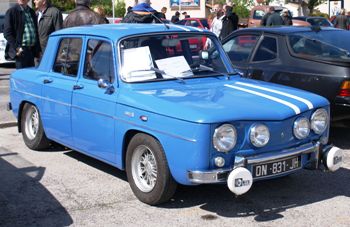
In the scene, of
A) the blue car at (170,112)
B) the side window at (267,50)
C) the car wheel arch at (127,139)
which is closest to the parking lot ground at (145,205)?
the blue car at (170,112)

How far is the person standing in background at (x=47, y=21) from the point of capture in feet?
28.7

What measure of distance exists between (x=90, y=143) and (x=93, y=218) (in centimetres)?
107

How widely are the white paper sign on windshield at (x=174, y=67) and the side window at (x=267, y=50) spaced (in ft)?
7.47

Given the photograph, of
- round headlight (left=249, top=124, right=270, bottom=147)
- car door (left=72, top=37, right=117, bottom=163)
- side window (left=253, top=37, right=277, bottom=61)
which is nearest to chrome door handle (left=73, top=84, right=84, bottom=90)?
car door (left=72, top=37, right=117, bottom=163)

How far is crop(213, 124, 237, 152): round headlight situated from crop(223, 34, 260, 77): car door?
336cm

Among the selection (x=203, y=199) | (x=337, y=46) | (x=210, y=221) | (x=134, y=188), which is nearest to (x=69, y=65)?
(x=134, y=188)

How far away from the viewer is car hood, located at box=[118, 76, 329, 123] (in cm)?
452

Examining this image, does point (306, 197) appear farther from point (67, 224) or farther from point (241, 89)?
point (67, 224)

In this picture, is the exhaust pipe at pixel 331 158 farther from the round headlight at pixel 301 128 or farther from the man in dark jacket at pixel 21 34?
the man in dark jacket at pixel 21 34

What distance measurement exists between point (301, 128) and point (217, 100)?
790 mm

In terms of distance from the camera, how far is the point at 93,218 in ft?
15.6

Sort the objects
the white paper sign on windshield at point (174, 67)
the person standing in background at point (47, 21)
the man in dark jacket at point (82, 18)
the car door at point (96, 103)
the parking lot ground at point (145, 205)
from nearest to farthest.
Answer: the parking lot ground at point (145, 205), the car door at point (96, 103), the white paper sign on windshield at point (174, 67), the man in dark jacket at point (82, 18), the person standing in background at point (47, 21)

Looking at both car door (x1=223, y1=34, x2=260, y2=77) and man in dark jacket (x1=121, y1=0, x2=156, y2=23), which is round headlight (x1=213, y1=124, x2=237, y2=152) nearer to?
car door (x1=223, y1=34, x2=260, y2=77)

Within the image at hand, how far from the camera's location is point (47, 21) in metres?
8.77
